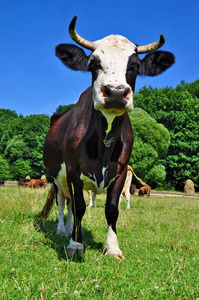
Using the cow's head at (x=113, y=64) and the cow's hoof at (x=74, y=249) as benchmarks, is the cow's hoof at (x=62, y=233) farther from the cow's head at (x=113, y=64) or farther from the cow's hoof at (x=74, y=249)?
the cow's head at (x=113, y=64)

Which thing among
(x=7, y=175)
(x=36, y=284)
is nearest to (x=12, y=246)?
(x=36, y=284)

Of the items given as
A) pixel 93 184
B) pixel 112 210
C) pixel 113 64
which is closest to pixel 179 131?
pixel 112 210

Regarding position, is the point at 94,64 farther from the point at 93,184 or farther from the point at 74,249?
the point at 74,249

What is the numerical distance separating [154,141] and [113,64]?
93.1 feet

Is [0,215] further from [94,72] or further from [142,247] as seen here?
[94,72]

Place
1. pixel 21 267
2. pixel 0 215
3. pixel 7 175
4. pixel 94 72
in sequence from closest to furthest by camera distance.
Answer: pixel 21 267 < pixel 94 72 < pixel 0 215 < pixel 7 175

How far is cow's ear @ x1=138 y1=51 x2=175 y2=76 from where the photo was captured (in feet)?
13.1

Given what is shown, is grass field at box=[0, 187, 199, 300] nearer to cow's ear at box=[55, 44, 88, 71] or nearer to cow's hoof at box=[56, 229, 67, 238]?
cow's hoof at box=[56, 229, 67, 238]

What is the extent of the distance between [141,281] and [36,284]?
1070 millimetres

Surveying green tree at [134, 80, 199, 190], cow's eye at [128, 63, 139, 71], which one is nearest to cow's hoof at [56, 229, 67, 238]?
cow's eye at [128, 63, 139, 71]

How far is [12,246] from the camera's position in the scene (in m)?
3.78

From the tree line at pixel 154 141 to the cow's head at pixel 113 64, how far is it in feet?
85.5

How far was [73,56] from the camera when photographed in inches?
157

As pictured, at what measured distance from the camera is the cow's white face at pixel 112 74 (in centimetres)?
297
